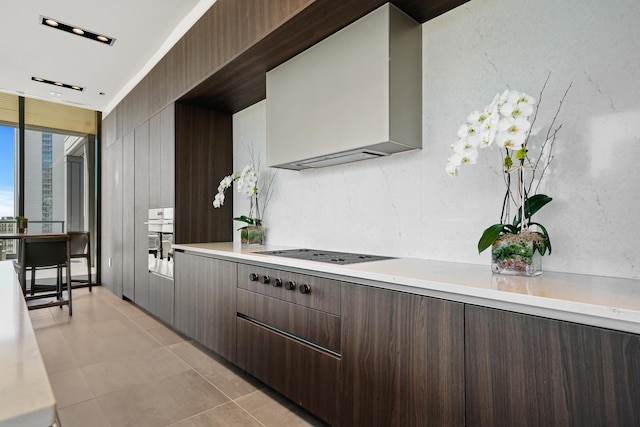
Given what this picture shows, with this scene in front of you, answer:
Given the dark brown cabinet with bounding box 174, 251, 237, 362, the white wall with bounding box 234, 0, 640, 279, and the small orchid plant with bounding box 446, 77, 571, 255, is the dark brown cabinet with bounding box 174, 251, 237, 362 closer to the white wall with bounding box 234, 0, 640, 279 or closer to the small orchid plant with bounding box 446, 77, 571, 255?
the white wall with bounding box 234, 0, 640, 279

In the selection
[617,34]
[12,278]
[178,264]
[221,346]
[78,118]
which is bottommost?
[221,346]

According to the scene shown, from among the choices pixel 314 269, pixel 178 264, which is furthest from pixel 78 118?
pixel 314 269

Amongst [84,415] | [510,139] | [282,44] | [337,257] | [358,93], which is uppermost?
[282,44]

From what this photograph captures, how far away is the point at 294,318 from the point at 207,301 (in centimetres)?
109

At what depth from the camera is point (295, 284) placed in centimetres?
183

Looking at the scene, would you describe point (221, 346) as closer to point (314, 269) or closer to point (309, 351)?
point (309, 351)

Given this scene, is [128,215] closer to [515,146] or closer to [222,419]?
[222,419]

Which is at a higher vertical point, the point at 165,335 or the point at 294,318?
the point at 294,318

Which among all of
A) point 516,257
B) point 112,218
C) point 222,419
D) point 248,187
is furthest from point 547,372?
point 112,218

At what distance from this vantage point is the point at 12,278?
1.33 m

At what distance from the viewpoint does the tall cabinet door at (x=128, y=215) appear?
4238mm

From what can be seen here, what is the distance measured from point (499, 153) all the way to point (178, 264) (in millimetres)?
2655

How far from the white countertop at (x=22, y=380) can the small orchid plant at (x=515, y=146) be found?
134cm

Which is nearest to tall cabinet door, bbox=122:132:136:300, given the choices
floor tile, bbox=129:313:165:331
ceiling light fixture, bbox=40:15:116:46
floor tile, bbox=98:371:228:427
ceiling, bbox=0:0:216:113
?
floor tile, bbox=129:313:165:331
